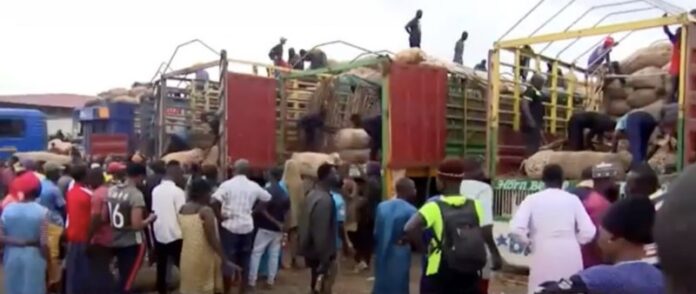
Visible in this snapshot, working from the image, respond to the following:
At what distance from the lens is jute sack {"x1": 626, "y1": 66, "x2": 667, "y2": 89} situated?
33.3 feet

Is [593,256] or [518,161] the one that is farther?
[518,161]

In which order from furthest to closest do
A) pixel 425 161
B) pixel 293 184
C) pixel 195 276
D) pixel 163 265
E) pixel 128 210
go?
pixel 425 161, pixel 293 184, pixel 163 265, pixel 195 276, pixel 128 210

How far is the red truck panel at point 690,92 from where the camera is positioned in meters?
8.05

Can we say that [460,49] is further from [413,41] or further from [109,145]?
[109,145]

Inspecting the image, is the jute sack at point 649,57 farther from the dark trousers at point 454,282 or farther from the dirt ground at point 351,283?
the dark trousers at point 454,282

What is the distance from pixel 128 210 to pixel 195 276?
1.08 metres

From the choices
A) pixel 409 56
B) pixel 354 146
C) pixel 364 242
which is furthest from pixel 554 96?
pixel 364 242

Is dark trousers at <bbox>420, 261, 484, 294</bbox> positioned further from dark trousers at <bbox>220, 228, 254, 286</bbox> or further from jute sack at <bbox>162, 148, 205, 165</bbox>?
jute sack at <bbox>162, 148, 205, 165</bbox>

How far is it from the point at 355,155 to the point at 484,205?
17.9ft

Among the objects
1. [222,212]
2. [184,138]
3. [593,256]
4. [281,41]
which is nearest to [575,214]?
[593,256]

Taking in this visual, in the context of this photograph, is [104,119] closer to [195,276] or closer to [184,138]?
[184,138]

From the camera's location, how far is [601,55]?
447 inches

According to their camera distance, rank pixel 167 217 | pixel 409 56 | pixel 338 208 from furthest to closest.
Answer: pixel 409 56 → pixel 338 208 → pixel 167 217

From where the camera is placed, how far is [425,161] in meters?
11.1
